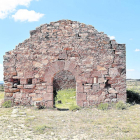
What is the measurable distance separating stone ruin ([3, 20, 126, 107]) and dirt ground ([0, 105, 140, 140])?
36.5 inches

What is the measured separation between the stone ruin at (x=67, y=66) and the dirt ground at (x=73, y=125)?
927 mm

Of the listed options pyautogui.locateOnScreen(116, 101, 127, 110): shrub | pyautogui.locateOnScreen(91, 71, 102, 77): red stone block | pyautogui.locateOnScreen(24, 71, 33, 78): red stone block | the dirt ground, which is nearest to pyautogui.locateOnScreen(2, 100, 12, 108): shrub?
the dirt ground

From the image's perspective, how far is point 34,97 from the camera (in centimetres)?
823

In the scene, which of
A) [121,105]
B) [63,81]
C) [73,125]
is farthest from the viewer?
[63,81]

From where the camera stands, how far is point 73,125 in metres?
5.55

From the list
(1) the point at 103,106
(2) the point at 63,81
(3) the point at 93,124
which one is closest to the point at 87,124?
(3) the point at 93,124

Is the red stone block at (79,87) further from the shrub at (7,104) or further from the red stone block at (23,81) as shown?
the shrub at (7,104)

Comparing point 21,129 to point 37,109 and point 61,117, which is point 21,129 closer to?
point 61,117

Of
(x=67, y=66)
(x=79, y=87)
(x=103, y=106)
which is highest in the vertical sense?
(x=67, y=66)

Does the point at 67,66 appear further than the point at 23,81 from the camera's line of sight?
No

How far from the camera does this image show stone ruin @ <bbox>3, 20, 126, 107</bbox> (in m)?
8.16

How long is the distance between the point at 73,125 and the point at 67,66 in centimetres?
321

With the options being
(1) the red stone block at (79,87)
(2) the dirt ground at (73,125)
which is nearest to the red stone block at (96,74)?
(1) the red stone block at (79,87)

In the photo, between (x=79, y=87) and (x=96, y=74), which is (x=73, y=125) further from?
(x=96, y=74)
